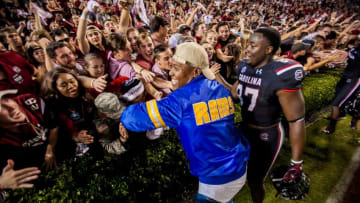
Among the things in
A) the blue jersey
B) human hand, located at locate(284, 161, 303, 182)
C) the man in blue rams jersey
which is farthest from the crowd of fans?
human hand, located at locate(284, 161, 303, 182)

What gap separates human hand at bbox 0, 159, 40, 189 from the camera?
1.76 meters

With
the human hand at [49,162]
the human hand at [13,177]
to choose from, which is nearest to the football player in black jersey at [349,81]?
the human hand at [49,162]

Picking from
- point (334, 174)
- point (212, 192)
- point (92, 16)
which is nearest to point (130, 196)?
point (212, 192)

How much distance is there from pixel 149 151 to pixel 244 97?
4.90ft

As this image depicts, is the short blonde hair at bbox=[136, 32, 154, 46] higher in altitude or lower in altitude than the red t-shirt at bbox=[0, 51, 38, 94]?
higher

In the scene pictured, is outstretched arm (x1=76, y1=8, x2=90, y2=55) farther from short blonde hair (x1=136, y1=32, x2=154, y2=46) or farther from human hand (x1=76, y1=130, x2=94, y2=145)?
human hand (x1=76, y1=130, x2=94, y2=145)

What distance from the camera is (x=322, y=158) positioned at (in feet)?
13.5

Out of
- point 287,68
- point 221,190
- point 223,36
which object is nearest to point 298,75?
point 287,68

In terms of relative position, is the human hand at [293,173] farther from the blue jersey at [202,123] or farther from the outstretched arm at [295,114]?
the blue jersey at [202,123]

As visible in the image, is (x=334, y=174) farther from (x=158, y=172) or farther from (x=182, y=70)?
(x=182, y=70)

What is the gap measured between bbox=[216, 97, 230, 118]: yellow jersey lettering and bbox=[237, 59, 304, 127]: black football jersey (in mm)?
648

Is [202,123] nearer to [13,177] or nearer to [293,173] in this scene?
[293,173]

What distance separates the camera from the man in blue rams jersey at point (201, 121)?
1.66 m

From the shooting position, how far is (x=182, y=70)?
1.81m
